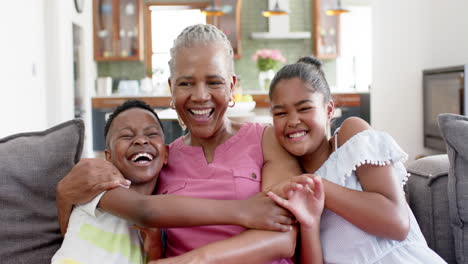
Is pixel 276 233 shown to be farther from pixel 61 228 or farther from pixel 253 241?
pixel 61 228

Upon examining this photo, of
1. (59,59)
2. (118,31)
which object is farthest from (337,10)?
(59,59)

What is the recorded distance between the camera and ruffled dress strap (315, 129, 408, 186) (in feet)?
4.63

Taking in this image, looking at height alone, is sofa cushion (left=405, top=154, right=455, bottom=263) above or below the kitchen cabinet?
below

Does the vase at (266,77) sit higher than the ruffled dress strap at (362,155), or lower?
higher

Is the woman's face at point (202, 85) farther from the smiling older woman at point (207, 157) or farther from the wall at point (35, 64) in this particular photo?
the wall at point (35, 64)

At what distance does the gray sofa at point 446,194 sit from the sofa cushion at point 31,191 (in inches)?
43.7

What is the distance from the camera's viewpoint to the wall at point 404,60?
19.5ft

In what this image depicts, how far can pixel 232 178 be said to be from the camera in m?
1.49

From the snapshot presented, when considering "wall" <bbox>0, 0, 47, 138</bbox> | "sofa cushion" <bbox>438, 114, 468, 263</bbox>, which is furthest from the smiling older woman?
"wall" <bbox>0, 0, 47, 138</bbox>

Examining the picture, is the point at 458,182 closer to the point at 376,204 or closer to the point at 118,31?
the point at 376,204

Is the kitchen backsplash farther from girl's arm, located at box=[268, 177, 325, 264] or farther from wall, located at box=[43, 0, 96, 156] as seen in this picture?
girl's arm, located at box=[268, 177, 325, 264]

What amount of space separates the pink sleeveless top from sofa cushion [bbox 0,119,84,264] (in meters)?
0.31

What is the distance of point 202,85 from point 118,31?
256 inches

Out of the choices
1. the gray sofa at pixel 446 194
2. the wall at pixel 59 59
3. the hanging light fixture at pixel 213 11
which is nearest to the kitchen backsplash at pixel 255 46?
the hanging light fixture at pixel 213 11
